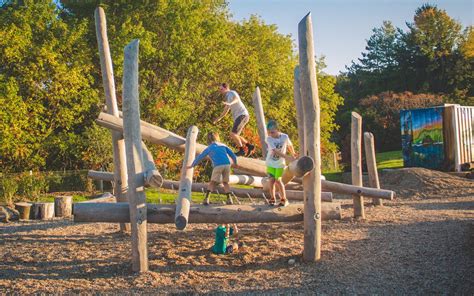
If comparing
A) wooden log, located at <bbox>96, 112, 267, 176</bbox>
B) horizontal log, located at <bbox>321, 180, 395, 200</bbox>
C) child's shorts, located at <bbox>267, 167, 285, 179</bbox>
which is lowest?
horizontal log, located at <bbox>321, 180, 395, 200</bbox>

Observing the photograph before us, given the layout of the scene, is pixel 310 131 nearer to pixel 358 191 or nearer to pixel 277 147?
pixel 277 147

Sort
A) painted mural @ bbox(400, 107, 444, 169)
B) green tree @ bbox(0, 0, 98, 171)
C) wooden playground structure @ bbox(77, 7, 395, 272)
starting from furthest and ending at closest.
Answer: painted mural @ bbox(400, 107, 444, 169), green tree @ bbox(0, 0, 98, 171), wooden playground structure @ bbox(77, 7, 395, 272)

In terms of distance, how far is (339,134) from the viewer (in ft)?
128

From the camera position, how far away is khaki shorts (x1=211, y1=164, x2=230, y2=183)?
7.49 m

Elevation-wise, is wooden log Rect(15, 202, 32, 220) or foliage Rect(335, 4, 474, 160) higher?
foliage Rect(335, 4, 474, 160)

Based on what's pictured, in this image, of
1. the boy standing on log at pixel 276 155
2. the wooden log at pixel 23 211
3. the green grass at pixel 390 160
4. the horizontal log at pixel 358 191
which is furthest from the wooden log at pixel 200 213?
the green grass at pixel 390 160

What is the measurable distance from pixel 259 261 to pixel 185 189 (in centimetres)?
172

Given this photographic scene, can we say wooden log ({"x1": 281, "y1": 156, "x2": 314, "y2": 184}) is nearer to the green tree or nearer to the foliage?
the green tree

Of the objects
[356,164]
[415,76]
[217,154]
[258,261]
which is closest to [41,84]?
[356,164]

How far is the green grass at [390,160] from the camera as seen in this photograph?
87.9ft

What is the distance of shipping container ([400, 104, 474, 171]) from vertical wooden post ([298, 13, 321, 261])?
48.6 ft

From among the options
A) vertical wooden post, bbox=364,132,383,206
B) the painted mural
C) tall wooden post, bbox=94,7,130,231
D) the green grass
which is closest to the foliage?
the green grass

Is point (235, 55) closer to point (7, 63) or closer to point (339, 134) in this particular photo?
point (7, 63)

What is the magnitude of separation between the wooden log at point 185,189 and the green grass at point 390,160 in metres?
20.4
